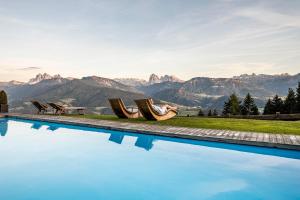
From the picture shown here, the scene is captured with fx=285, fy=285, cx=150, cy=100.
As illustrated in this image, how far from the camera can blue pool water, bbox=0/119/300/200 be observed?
5.11m

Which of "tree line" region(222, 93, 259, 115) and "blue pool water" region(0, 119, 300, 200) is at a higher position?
"tree line" region(222, 93, 259, 115)

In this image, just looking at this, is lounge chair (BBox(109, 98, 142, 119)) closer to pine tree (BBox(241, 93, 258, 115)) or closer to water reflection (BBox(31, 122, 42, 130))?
water reflection (BBox(31, 122, 42, 130))

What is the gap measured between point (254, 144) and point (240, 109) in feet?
138

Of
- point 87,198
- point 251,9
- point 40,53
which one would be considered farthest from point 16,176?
point 40,53

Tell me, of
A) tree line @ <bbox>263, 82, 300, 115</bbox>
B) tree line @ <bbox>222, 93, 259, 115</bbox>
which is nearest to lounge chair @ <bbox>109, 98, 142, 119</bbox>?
tree line @ <bbox>263, 82, 300, 115</bbox>

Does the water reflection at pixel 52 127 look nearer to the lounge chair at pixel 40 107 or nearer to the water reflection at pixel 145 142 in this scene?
the water reflection at pixel 145 142

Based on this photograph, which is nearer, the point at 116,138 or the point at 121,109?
the point at 116,138

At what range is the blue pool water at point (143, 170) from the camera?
16.8 ft

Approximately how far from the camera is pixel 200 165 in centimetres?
703

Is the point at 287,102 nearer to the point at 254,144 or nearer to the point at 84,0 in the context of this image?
the point at 84,0

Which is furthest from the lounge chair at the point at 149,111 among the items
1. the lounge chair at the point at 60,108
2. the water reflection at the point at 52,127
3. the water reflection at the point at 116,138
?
the lounge chair at the point at 60,108

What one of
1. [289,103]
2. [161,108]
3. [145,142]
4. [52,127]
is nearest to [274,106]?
[289,103]

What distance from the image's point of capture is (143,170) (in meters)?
6.68

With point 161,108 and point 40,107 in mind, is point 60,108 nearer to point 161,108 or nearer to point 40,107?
point 40,107
